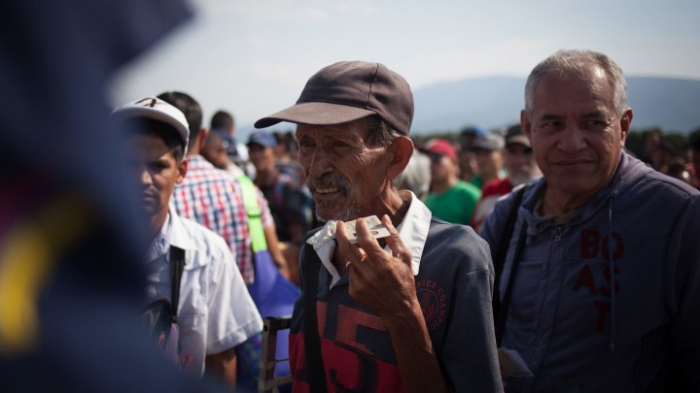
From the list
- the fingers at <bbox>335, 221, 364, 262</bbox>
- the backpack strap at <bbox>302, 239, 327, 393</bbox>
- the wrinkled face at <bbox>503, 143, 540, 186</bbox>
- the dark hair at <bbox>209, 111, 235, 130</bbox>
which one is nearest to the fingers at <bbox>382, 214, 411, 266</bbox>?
the fingers at <bbox>335, 221, 364, 262</bbox>

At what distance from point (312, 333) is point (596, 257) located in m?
1.28

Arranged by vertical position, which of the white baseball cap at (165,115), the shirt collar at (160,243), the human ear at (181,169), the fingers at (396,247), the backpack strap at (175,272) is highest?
the white baseball cap at (165,115)

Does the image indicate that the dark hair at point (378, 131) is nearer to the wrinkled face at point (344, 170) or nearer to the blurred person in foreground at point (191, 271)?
the wrinkled face at point (344, 170)

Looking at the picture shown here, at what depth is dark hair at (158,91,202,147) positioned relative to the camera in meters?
3.51

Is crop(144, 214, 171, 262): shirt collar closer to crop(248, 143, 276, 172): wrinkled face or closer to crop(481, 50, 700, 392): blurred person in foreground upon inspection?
crop(481, 50, 700, 392): blurred person in foreground

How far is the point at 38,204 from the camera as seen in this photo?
23.8 inches

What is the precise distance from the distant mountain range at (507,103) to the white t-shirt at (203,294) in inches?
46.7

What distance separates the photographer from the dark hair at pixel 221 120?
7172 mm

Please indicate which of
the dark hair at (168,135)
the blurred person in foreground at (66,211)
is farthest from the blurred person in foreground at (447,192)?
the blurred person in foreground at (66,211)

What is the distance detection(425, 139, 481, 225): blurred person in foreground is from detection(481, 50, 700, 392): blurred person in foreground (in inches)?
109

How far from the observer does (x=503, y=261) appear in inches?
106

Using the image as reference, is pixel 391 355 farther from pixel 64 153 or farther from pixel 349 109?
pixel 64 153

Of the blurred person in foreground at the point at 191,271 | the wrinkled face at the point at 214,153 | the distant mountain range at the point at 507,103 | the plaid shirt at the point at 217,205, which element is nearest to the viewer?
the blurred person in foreground at the point at 191,271

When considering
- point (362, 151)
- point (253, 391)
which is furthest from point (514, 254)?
point (253, 391)
